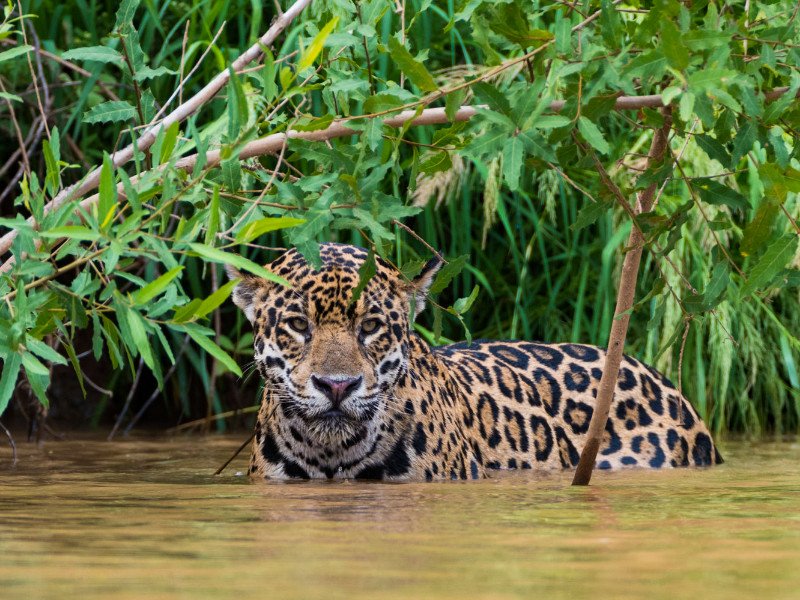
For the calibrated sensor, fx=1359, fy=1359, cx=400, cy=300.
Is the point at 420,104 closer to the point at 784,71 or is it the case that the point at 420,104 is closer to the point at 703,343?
the point at 784,71

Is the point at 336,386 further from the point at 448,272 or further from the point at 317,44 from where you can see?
the point at 317,44

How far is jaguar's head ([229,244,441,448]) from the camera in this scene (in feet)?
16.4

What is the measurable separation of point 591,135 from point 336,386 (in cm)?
191

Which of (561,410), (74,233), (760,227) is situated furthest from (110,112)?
(561,410)

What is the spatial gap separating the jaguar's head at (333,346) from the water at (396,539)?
0.34 meters

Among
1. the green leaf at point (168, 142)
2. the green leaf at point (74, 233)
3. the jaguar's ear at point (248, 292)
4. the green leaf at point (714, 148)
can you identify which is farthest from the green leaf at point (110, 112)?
the green leaf at point (714, 148)

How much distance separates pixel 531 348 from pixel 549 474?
4.10 feet

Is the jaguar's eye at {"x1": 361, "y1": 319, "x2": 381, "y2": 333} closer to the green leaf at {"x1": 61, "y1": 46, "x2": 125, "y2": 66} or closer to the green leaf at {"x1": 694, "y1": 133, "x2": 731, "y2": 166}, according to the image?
the green leaf at {"x1": 61, "y1": 46, "x2": 125, "y2": 66}

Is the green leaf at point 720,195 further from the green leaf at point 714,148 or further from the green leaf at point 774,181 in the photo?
the green leaf at point 774,181

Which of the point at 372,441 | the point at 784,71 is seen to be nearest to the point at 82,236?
the point at 784,71

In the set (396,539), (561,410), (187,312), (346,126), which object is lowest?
(396,539)

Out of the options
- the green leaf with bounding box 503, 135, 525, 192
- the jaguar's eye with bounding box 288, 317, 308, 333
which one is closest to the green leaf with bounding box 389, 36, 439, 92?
the green leaf with bounding box 503, 135, 525, 192

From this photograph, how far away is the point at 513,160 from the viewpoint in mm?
3279

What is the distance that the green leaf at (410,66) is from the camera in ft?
11.1
